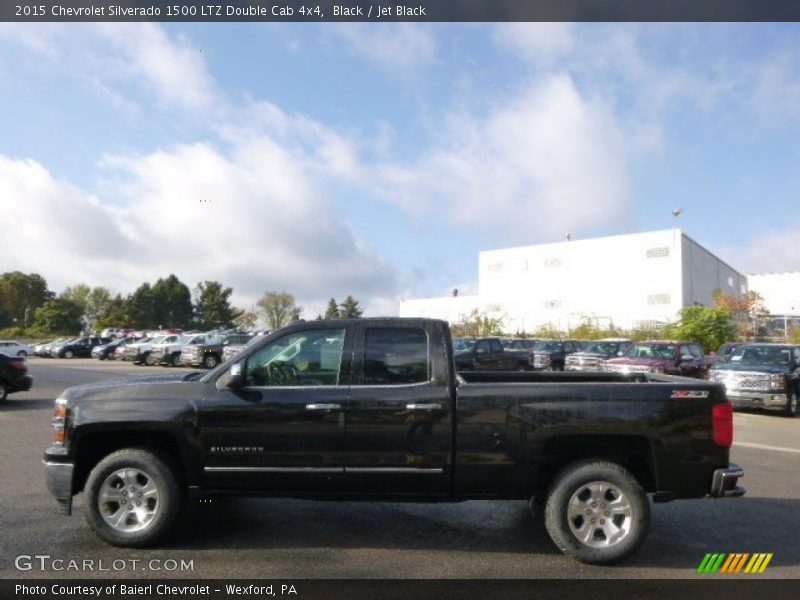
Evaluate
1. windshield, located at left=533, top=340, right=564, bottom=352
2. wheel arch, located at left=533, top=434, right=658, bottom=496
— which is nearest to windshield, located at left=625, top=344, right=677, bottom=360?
windshield, located at left=533, top=340, right=564, bottom=352

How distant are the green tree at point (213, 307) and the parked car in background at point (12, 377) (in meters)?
82.9

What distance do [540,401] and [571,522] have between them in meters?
1.00

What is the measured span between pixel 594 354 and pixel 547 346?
5.57 metres

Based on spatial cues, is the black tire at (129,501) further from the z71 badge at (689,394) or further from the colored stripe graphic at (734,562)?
the colored stripe graphic at (734,562)

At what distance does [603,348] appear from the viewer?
98.5ft

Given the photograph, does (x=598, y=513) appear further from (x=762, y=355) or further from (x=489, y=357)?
(x=489, y=357)

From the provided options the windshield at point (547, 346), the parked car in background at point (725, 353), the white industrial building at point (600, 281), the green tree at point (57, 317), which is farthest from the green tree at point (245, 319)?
the parked car in background at point (725, 353)

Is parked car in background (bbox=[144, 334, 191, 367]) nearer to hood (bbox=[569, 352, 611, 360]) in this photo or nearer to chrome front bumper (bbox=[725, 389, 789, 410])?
hood (bbox=[569, 352, 611, 360])

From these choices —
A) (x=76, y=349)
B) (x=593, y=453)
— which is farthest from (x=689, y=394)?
(x=76, y=349)

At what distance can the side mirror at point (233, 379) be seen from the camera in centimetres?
547

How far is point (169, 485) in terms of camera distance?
5422 millimetres

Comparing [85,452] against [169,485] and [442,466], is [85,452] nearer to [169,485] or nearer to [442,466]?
[169,485]

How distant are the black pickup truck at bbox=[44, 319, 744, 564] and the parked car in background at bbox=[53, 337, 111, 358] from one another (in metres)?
47.4
